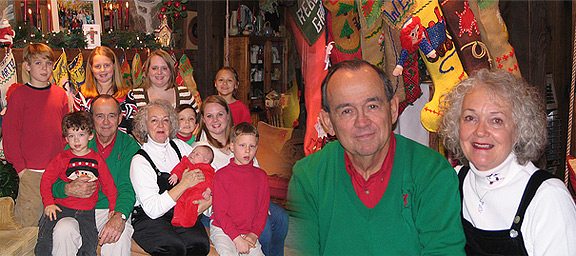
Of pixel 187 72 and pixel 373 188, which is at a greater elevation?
pixel 187 72

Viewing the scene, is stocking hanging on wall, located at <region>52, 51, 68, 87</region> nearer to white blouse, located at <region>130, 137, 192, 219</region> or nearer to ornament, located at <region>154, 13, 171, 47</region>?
ornament, located at <region>154, 13, 171, 47</region>

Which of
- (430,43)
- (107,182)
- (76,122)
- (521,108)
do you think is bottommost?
(107,182)

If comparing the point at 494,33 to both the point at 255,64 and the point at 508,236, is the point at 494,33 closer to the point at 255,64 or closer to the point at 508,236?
the point at 508,236

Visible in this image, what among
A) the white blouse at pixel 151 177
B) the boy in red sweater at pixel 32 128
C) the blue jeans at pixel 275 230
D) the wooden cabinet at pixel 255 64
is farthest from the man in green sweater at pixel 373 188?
the wooden cabinet at pixel 255 64

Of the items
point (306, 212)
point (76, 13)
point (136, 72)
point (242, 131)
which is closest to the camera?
point (306, 212)

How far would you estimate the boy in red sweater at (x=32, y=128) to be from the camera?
2.79 meters

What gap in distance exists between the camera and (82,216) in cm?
255

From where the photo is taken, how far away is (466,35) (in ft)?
8.35

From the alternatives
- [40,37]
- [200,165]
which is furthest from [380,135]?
[40,37]

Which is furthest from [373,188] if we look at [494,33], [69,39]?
[69,39]

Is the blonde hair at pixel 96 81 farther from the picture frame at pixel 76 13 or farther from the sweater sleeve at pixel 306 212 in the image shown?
the sweater sleeve at pixel 306 212

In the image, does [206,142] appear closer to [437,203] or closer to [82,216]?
[82,216]

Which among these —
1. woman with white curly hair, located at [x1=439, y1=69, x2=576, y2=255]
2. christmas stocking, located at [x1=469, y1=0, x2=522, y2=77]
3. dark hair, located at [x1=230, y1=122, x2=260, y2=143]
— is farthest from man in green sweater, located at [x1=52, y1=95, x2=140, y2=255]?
christmas stocking, located at [x1=469, y1=0, x2=522, y2=77]

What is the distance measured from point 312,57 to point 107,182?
139 cm
